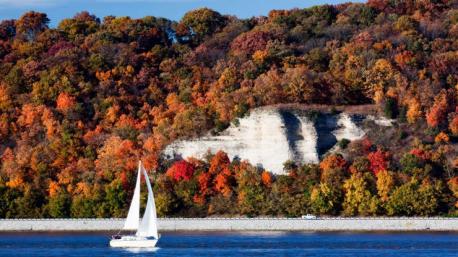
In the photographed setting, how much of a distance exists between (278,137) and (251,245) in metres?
30.3

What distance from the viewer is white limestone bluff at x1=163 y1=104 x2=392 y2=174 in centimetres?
12212

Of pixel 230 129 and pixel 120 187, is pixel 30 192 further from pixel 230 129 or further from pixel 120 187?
pixel 230 129

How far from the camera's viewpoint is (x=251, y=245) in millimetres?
93188

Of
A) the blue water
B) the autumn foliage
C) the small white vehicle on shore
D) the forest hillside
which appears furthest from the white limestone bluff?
the blue water

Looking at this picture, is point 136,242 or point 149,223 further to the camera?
point 149,223

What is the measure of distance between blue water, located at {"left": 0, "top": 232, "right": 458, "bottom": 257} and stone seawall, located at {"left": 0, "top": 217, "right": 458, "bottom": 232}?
9.85 feet

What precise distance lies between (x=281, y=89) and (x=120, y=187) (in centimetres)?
2099

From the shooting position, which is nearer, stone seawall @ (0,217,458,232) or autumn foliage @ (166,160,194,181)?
stone seawall @ (0,217,458,232)

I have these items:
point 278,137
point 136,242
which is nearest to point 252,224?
point 278,137

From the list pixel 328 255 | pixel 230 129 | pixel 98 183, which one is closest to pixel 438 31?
pixel 230 129

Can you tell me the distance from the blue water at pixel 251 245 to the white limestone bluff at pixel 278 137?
15806mm

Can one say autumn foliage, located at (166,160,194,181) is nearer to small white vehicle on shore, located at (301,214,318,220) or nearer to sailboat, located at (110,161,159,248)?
small white vehicle on shore, located at (301,214,318,220)

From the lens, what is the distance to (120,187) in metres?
120

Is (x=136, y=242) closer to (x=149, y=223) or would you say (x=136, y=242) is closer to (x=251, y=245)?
(x=149, y=223)
